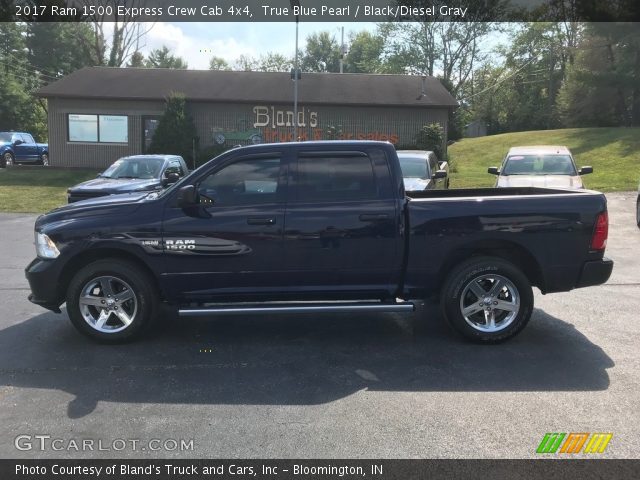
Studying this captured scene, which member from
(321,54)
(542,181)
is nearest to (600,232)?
(542,181)

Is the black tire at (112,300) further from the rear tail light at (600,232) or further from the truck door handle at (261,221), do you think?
the rear tail light at (600,232)

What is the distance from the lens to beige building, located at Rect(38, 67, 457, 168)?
26656mm

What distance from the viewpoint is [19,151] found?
29.6 m

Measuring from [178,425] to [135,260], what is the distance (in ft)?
7.11

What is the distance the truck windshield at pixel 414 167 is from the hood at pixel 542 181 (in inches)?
71.7

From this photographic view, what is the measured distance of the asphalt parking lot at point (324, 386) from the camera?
382 centimetres

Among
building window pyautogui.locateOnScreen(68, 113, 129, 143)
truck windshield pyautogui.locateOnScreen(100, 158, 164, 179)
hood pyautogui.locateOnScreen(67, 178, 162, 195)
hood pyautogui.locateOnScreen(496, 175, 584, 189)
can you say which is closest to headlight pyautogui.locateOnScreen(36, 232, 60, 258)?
hood pyautogui.locateOnScreen(67, 178, 162, 195)

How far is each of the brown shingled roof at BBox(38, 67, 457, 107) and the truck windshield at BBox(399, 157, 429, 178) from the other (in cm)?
1346

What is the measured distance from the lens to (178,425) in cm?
403

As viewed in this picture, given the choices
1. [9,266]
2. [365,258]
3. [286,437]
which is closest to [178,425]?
[286,437]

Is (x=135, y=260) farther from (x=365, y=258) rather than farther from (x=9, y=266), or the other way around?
(x=9, y=266)

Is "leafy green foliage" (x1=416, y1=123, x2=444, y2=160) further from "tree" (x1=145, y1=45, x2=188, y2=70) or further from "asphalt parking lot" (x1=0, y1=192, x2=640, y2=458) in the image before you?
"tree" (x1=145, y1=45, x2=188, y2=70)

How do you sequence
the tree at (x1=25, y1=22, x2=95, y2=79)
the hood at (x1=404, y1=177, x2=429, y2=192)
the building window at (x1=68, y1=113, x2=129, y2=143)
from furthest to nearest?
the tree at (x1=25, y1=22, x2=95, y2=79) → the building window at (x1=68, y1=113, x2=129, y2=143) → the hood at (x1=404, y1=177, x2=429, y2=192)

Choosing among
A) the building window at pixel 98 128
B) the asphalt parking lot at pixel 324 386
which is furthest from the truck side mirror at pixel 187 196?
the building window at pixel 98 128
